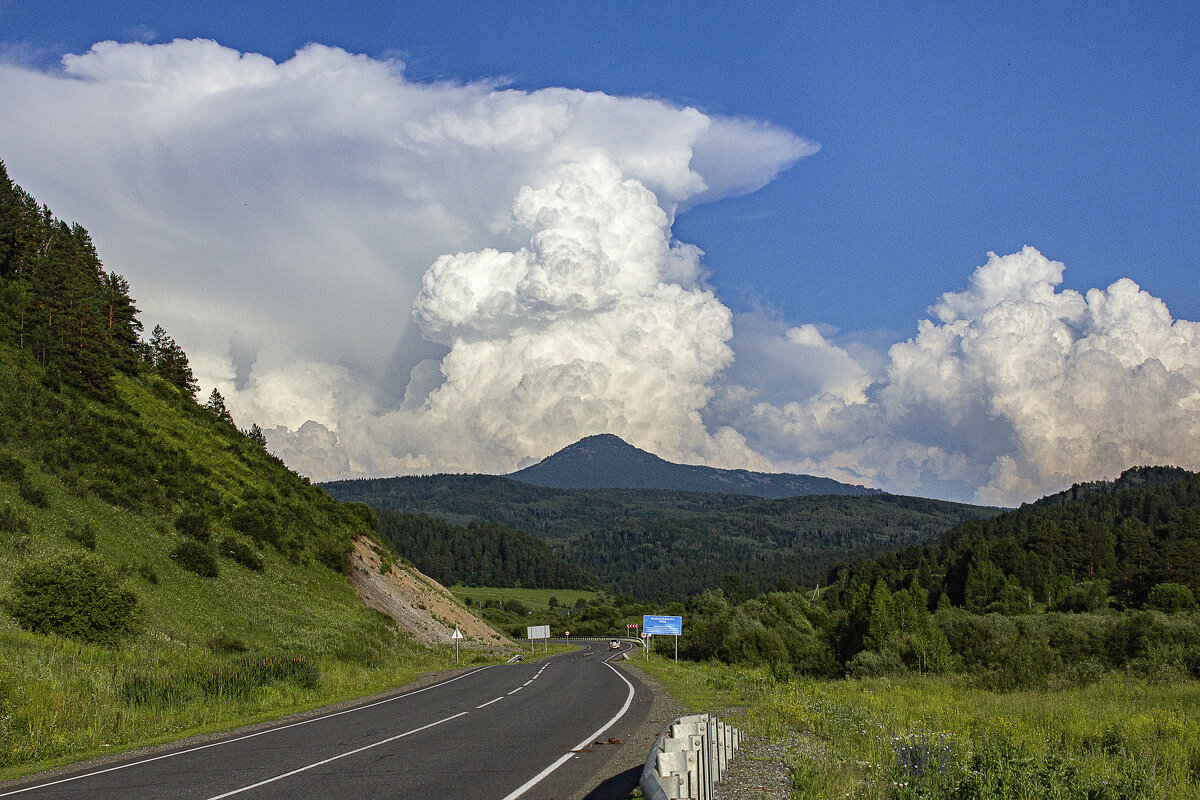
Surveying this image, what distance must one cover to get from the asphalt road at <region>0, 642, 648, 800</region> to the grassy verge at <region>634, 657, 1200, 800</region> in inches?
140

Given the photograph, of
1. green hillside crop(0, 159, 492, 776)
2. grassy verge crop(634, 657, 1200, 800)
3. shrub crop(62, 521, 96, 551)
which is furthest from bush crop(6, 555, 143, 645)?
grassy verge crop(634, 657, 1200, 800)

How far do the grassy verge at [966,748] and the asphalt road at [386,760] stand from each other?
3.56 m

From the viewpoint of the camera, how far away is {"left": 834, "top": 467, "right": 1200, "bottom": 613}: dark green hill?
9844cm

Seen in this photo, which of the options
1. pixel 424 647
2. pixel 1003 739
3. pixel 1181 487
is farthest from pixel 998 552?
pixel 1003 739

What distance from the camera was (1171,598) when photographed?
277 feet

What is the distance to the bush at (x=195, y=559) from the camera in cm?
4084

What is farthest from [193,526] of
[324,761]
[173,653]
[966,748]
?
[966,748]

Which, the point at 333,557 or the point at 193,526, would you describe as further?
the point at 333,557

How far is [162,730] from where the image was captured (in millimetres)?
18859

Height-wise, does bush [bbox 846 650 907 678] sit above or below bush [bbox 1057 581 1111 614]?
below

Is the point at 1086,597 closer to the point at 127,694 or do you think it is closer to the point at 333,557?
the point at 333,557

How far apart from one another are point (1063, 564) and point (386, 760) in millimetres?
134012

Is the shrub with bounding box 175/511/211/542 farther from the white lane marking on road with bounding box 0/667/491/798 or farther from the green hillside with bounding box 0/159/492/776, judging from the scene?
the white lane marking on road with bounding box 0/667/491/798

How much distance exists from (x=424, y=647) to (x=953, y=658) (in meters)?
39.6
